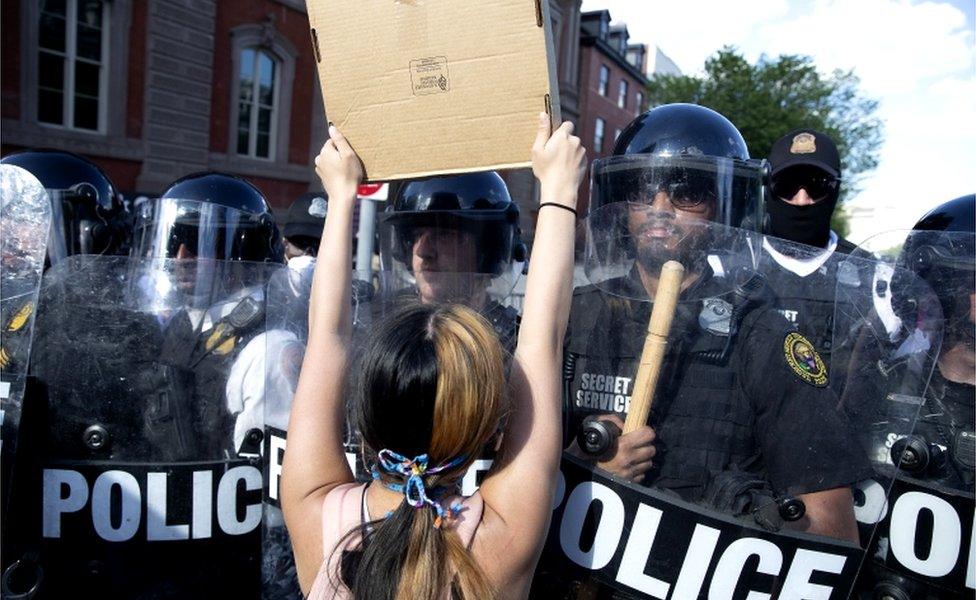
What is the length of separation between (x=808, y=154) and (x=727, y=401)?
7.20 feet

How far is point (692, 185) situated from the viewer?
1968 millimetres

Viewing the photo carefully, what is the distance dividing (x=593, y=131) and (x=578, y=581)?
32.4 m

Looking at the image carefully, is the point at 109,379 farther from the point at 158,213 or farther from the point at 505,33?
the point at 505,33

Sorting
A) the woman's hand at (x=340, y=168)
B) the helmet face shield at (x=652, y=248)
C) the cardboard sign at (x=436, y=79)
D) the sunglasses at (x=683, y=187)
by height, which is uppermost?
the cardboard sign at (x=436, y=79)

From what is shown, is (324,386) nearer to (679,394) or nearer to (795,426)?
(679,394)

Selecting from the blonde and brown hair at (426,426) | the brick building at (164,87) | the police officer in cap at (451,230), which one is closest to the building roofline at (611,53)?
the brick building at (164,87)

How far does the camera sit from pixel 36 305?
1953 mm

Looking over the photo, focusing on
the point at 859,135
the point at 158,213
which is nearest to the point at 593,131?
the point at 859,135

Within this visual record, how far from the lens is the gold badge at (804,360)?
1.59 meters

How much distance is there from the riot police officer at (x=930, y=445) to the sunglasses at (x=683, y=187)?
51 centimetres

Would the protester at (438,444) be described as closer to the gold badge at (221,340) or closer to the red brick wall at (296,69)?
the gold badge at (221,340)

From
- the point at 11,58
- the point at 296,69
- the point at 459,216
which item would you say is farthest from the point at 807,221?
the point at 296,69

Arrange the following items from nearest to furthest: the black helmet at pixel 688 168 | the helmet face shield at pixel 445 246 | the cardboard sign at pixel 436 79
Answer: the cardboard sign at pixel 436 79
the black helmet at pixel 688 168
the helmet face shield at pixel 445 246

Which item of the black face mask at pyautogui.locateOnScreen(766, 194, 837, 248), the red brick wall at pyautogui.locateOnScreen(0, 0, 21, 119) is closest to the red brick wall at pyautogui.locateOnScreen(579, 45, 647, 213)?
the red brick wall at pyautogui.locateOnScreen(0, 0, 21, 119)
